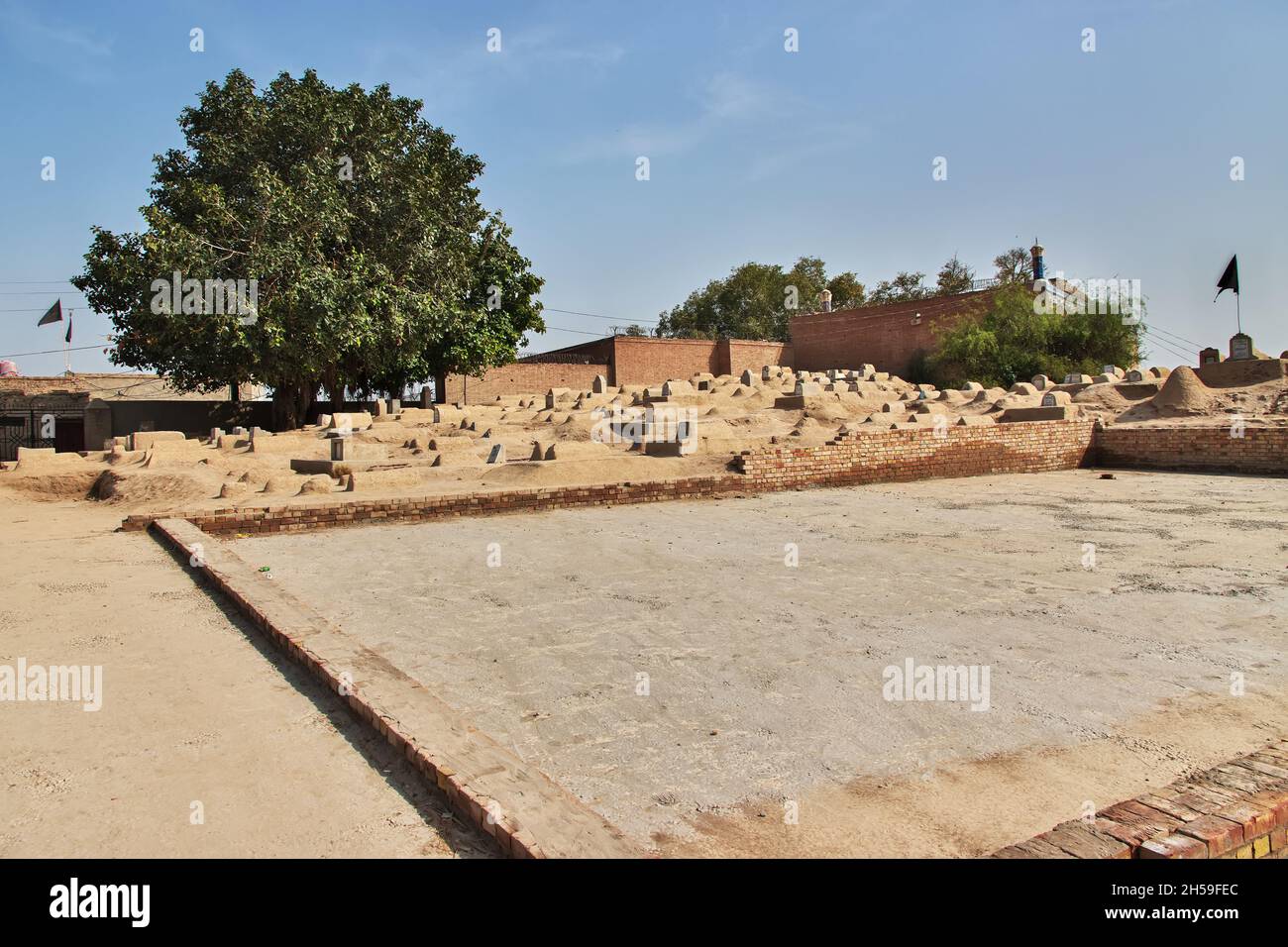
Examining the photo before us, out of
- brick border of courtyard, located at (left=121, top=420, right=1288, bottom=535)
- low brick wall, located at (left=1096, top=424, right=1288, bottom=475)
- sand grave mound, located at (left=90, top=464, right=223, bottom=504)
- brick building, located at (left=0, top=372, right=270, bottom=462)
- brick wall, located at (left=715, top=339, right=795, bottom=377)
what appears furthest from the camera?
brick wall, located at (left=715, top=339, right=795, bottom=377)

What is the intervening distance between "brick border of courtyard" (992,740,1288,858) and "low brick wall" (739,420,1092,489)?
31.9 feet

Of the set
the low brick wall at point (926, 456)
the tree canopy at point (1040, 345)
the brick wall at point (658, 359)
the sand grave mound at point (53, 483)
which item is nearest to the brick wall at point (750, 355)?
the brick wall at point (658, 359)

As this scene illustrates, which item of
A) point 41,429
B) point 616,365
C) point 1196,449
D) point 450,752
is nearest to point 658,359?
point 616,365

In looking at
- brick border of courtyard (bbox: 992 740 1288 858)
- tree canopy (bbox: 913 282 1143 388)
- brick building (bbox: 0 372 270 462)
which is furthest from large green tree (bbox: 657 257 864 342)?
brick border of courtyard (bbox: 992 740 1288 858)

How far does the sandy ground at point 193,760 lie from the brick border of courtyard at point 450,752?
73 millimetres

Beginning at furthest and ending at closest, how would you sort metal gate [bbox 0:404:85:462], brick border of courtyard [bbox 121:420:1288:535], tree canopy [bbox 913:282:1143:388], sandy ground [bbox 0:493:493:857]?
tree canopy [bbox 913:282:1143:388], metal gate [bbox 0:404:85:462], brick border of courtyard [bbox 121:420:1288:535], sandy ground [bbox 0:493:493:857]

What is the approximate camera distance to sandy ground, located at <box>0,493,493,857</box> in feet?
7.94

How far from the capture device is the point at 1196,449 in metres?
14.4

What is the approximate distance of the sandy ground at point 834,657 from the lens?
106 inches

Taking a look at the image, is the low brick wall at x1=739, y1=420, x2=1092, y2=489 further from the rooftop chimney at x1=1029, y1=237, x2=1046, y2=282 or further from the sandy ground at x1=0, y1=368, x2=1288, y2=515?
the rooftop chimney at x1=1029, y1=237, x2=1046, y2=282

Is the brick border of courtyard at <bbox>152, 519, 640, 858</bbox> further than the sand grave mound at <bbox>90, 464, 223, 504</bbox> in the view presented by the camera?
No

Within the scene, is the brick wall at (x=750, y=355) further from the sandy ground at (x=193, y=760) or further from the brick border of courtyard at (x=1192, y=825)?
the brick border of courtyard at (x=1192, y=825)
